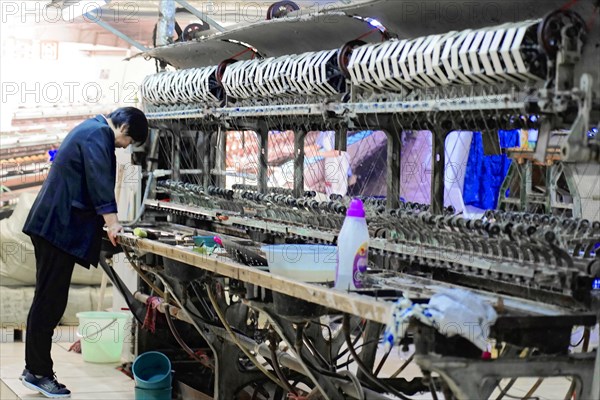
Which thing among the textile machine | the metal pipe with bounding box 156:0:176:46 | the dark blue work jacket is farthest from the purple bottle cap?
the metal pipe with bounding box 156:0:176:46

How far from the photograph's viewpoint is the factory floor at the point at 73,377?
5.34 m

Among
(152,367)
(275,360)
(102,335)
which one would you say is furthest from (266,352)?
(102,335)

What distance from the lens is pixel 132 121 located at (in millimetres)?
5047

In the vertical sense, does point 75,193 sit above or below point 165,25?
below

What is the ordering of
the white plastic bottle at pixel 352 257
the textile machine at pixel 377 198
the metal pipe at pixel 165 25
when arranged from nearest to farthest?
the textile machine at pixel 377 198 → the white plastic bottle at pixel 352 257 → the metal pipe at pixel 165 25

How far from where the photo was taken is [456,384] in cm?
254

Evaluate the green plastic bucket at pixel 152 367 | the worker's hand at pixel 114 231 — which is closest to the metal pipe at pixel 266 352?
the green plastic bucket at pixel 152 367

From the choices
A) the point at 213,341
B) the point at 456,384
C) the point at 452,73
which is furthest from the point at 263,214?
the point at 456,384

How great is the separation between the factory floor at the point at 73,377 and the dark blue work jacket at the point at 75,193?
826mm

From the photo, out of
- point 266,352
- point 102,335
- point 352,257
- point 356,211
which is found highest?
point 356,211

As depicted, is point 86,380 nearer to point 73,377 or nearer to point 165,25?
point 73,377

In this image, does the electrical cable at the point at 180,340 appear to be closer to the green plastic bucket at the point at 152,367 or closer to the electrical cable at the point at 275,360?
the green plastic bucket at the point at 152,367

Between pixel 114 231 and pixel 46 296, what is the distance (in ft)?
1.69

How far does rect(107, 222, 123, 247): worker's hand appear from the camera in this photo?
493 cm
